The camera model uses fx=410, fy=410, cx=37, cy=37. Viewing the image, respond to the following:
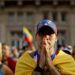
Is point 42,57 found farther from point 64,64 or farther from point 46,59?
point 64,64

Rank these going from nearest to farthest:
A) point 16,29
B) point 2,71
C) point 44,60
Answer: point 44,60, point 2,71, point 16,29

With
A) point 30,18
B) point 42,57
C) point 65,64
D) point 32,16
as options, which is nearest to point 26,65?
point 42,57

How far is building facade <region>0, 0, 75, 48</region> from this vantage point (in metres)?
41.8

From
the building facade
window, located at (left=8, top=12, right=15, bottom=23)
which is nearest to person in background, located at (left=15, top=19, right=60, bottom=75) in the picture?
the building facade

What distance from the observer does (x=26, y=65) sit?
10.7ft

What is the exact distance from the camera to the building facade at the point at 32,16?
1647 inches

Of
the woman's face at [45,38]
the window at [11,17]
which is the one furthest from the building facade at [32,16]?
the woman's face at [45,38]

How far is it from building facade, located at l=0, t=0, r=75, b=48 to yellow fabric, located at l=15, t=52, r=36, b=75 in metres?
37.5

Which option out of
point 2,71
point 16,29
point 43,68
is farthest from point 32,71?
point 16,29

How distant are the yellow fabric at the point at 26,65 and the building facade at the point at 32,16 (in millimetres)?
37512

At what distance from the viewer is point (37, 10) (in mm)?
42938

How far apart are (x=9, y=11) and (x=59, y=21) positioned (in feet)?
17.5

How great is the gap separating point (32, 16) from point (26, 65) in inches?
1578

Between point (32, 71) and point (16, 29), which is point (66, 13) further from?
point (32, 71)
